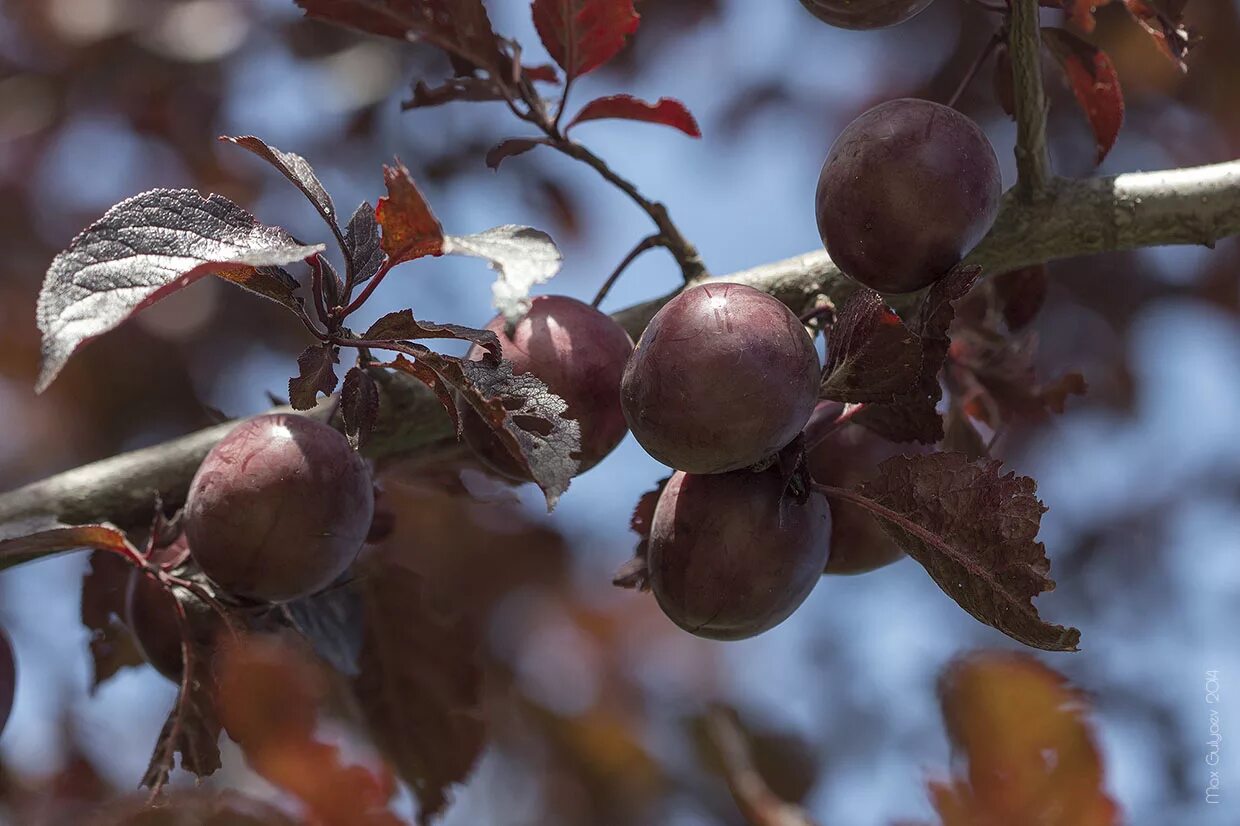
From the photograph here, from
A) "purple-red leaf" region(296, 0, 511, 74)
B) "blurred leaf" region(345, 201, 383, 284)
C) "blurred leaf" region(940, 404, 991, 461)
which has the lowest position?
"blurred leaf" region(940, 404, 991, 461)

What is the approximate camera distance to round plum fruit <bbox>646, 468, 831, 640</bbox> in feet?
2.49

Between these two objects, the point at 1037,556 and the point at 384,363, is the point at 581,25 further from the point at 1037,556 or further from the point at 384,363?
the point at 1037,556

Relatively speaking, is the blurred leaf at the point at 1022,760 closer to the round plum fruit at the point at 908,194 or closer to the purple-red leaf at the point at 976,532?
the purple-red leaf at the point at 976,532

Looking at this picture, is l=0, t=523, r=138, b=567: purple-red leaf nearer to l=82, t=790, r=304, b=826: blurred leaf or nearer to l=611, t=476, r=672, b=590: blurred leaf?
l=82, t=790, r=304, b=826: blurred leaf

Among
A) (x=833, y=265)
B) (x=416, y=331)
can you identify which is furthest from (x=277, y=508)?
(x=833, y=265)

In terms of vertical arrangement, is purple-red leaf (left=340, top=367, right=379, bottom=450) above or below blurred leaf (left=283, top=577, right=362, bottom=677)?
above

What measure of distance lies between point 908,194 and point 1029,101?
0.65 ft

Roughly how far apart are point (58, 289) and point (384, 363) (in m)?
0.21

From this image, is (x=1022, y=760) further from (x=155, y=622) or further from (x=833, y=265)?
(x=155, y=622)

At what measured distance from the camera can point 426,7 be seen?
3.18 ft

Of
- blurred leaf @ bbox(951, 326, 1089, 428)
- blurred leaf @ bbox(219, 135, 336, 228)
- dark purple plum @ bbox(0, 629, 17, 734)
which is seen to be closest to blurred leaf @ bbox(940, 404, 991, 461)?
blurred leaf @ bbox(951, 326, 1089, 428)

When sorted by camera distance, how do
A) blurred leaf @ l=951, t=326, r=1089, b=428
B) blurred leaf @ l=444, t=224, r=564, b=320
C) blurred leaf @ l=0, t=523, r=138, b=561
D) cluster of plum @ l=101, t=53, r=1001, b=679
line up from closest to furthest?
blurred leaf @ l=444, t=224, r=564, b=320 → cluster of plum @ l=101, t=53, r=1001, b=679 → blurred leaf @ l=0, t=523, r=138, b=561 → blurred leaf @ l=951, t=326, r=1089, b=428

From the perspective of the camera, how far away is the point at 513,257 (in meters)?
0.63

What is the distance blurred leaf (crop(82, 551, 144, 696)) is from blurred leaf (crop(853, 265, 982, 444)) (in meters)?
0.65
